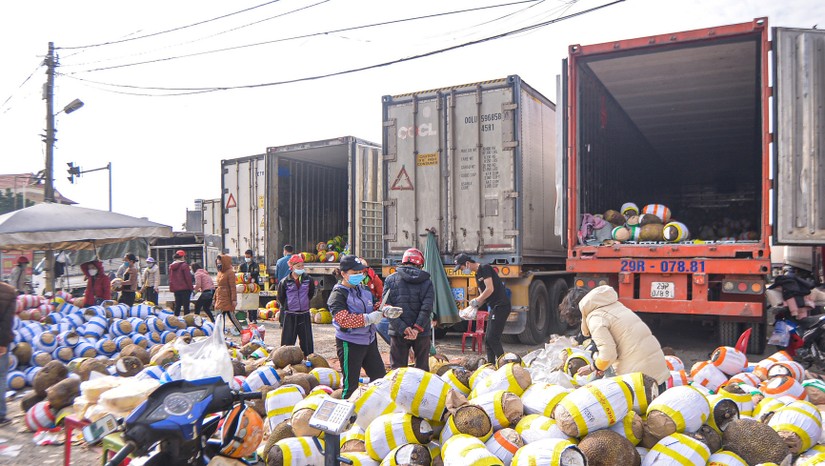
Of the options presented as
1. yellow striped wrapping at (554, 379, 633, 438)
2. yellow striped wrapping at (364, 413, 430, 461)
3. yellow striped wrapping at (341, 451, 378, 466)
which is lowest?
yellow striped wrapping at (341, 451, 378, 466)

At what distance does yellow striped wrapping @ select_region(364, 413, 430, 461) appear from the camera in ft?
11.9

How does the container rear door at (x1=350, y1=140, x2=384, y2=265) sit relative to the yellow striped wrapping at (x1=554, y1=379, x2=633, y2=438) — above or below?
above

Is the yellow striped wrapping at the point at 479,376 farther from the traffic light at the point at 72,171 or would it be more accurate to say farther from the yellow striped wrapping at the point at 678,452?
the traffic light at the point at 72,171

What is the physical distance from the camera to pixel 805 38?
24.4 ft

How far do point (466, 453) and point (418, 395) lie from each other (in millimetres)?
614

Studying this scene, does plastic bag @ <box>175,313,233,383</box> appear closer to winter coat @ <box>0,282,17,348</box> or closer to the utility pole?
winter coat @ <box>0,282,17,348</box>

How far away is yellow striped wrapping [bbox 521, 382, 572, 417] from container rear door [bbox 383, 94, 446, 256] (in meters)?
5.96

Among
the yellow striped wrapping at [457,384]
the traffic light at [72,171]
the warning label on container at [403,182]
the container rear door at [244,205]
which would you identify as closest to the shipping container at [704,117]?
the warning label on container at [403,182]

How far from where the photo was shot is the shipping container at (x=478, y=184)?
938 centimetres

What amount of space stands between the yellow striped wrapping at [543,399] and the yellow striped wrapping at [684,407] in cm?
54

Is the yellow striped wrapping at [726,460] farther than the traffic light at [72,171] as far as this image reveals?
No

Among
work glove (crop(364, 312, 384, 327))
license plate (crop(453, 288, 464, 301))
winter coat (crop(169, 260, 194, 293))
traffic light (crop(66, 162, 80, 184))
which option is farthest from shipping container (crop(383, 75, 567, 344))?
traffic light (crop(66, 162, 80, 184))

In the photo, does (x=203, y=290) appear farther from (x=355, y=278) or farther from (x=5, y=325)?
(x=355, y=278)

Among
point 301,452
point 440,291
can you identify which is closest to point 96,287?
point 440,291
